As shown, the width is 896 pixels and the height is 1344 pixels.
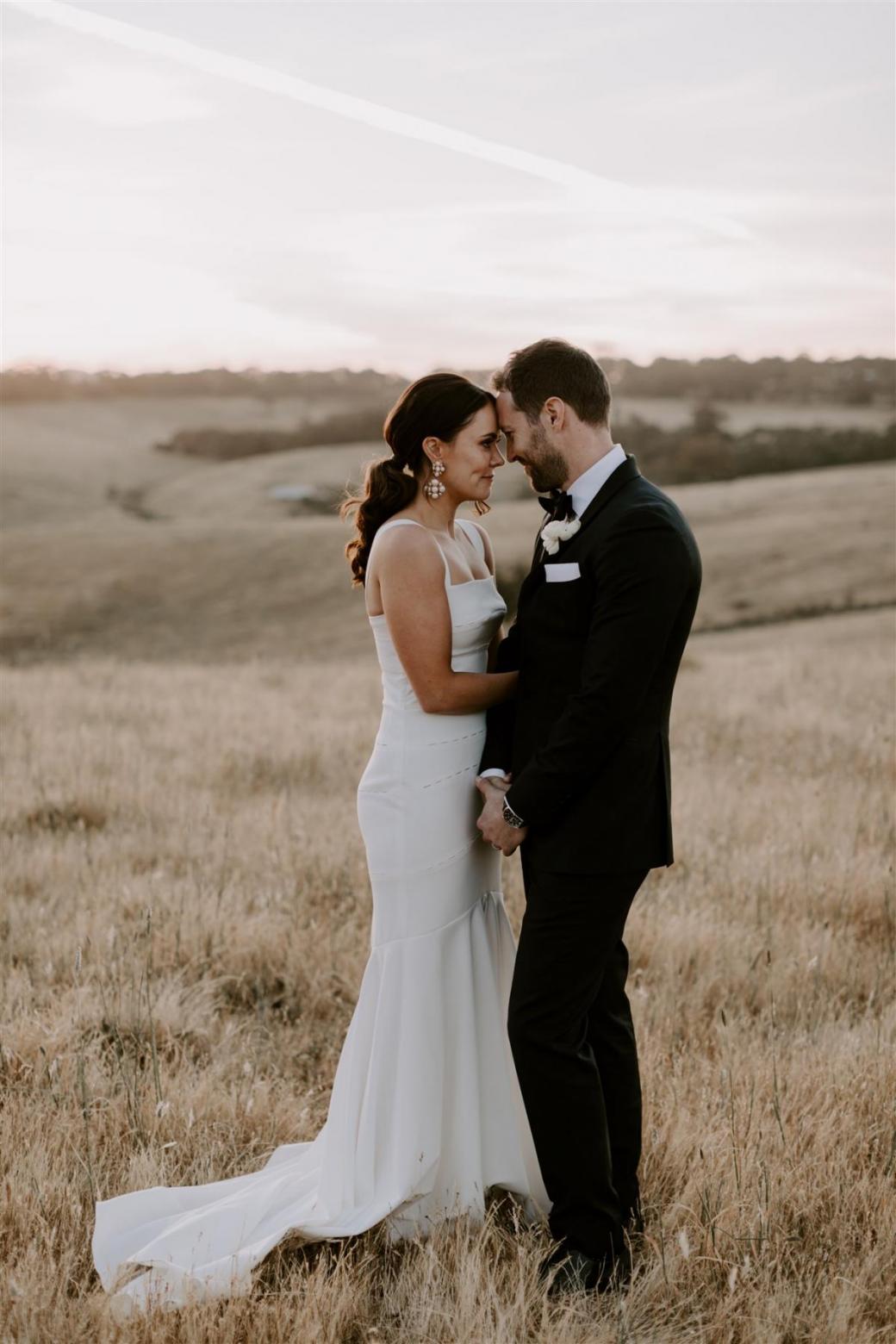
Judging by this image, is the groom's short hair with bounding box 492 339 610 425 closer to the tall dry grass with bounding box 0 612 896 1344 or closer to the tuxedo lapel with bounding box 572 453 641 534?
the tuxedo lapel with bounding box 572 453 641 534

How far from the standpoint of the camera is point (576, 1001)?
3.65 meters

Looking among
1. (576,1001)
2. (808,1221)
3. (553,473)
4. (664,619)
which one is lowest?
(808,1221)

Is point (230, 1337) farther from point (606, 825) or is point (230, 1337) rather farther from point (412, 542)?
point (412, 542)

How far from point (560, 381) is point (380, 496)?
803 mm

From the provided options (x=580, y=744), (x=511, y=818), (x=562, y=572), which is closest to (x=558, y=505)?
(x=562, y=572)

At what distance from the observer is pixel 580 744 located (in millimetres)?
3418

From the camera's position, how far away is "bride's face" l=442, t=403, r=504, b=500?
3.91 metres

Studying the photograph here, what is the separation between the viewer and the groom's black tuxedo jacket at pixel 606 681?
3.37 meters

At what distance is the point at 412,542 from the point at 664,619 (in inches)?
37.5

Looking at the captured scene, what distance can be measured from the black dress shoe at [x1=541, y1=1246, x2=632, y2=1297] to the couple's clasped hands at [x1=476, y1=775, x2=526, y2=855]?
1.25m

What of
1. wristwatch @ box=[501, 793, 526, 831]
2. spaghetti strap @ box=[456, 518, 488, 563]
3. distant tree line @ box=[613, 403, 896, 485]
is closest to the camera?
wristwatch @ box=[501, 793, 526, 831]

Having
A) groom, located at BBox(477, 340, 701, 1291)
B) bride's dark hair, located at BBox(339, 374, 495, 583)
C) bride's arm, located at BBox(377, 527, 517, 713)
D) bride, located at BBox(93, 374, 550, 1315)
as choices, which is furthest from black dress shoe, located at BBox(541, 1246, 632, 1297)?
bride's dark hair, located at BBox(339, 374, 495, 583)

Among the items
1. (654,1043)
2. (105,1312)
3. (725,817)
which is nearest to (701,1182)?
(654,1043)

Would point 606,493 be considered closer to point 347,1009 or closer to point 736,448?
point 347,1009
